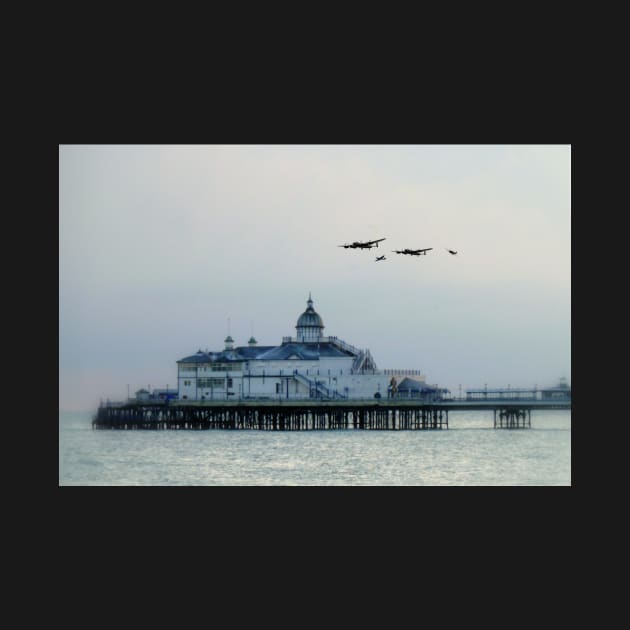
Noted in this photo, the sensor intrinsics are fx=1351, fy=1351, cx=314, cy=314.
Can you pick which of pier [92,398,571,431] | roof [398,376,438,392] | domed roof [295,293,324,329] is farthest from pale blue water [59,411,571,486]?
domed roof [295,293,324,329]

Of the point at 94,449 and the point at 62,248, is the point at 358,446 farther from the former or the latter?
the point at 62,248

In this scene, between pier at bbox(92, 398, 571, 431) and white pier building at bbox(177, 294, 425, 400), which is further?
white pier building at bbox(177, 294, 425, 400)

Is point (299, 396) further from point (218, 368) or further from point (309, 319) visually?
point (309, 319)

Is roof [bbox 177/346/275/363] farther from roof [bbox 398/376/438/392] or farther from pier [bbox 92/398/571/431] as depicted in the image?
roof [bbox 398/376/438/392]

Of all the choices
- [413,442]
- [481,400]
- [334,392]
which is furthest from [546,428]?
[413,442]

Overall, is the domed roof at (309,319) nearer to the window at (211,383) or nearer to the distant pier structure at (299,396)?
the distant pier structure at (299,396)

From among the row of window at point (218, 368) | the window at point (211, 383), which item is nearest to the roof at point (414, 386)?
the row of window at point (218, 368)
